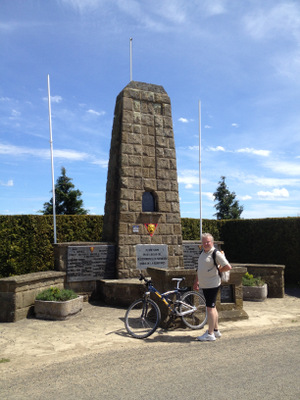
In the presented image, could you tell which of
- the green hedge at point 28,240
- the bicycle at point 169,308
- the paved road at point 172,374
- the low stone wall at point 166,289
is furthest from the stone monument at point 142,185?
the paved road at point 172,374

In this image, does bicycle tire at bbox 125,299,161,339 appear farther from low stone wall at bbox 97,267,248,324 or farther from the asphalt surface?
low stone wall at bbox 97,267,248,324

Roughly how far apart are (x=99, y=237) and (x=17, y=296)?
5.71 m

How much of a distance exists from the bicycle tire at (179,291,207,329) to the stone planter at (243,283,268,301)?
Answer: 3.27 meters

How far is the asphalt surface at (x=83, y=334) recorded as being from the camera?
181 inches

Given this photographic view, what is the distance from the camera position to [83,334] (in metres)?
5.65

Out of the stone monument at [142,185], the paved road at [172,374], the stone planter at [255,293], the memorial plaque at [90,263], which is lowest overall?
the stone planter at [255,293]

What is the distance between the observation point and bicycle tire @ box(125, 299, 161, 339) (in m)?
5.38

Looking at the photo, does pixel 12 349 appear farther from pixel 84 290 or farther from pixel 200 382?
pixel 84 290

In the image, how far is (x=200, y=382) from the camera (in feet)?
11.7

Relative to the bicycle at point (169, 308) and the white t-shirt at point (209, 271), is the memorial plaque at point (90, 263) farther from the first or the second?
the white t-shirt at point (209, 271)

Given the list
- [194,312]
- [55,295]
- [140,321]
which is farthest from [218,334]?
[55,295]

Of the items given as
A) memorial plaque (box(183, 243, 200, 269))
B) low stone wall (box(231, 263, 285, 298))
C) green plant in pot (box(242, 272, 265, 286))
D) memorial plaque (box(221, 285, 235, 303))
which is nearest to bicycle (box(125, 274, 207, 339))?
memorial plaque (box(221, 285, 235, 303))

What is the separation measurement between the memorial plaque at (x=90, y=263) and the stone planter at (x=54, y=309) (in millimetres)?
1265

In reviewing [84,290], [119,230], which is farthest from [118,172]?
[84,290]
